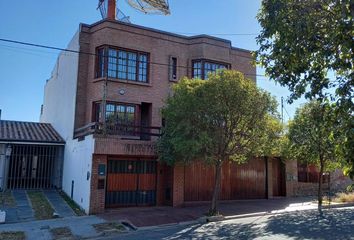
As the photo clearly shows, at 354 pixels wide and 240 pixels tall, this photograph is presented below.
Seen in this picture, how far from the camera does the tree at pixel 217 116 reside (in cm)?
1503

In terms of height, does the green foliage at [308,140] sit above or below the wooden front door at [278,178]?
above

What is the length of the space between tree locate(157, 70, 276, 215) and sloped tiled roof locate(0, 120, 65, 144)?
9.27 metres

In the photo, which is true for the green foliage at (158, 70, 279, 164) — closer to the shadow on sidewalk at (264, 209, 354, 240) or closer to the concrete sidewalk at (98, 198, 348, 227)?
the concrete sidewalk at (98, 198, 348, 227)

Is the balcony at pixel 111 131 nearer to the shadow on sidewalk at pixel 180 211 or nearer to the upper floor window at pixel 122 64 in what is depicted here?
the upper floor window at pixel 122 64

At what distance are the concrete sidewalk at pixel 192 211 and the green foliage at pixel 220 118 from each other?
255cm

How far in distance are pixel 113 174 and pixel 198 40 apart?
34.3 ft

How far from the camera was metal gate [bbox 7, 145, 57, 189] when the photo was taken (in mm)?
20734

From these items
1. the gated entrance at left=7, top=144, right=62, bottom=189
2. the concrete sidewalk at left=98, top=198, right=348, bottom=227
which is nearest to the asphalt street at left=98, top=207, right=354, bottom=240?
the concrete sidewalk at left=98, top=198, right=348, bottom=227

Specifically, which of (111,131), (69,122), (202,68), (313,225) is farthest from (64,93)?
(313,225)

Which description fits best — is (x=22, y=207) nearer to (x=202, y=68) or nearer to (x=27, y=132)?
(x=27, y=132)

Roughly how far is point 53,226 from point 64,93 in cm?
1178

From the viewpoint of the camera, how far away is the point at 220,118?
1537 centimetres

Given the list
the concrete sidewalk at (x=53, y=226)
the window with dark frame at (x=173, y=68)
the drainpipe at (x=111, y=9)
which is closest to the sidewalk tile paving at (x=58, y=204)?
the concrete sidewalk at (x=53, y=226)

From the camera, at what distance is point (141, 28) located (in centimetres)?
2134
